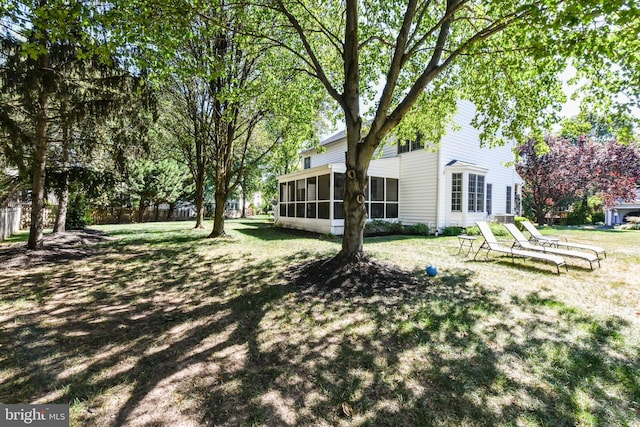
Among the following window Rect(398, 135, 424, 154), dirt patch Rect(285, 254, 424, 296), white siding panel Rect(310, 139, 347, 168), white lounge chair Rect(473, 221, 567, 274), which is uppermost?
white siding panel Rect(310, 139, 347, 168)

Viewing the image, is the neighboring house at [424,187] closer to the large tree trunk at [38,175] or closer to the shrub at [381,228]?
the shrub at [381,228]

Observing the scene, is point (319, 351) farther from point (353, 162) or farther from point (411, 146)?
point (411, 146)

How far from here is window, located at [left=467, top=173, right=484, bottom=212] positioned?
14.8 metres

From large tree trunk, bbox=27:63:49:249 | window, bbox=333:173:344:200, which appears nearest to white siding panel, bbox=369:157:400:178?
window, bbox=333:173:344:200

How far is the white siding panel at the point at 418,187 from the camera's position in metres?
14.7

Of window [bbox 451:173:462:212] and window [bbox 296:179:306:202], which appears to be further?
window [bbox 296:179:306:202]

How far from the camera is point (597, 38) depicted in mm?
4793

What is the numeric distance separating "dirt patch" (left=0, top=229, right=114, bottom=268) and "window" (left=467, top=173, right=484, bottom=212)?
16460 mm

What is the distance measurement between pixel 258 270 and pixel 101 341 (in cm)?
374

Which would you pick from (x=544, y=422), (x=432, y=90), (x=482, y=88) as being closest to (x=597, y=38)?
(x=482, y=88)

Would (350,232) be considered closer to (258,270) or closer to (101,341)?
(258,270)

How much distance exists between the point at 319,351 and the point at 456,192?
1372cm

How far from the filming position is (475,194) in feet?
49.3

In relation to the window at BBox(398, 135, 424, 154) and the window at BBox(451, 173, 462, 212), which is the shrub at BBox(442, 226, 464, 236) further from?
the window at BBox(398, 135, 424, 154)
